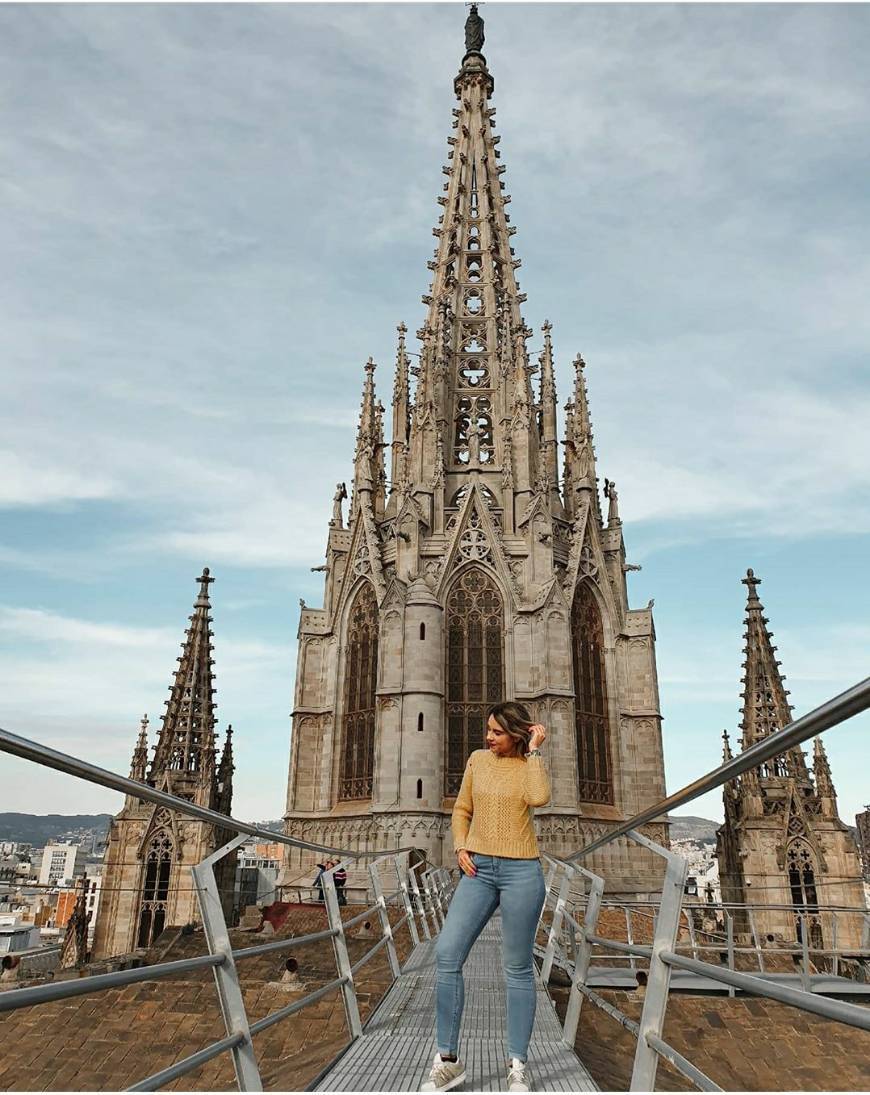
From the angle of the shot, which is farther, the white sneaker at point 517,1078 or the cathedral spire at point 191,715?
the cathedral spire at point 191,715

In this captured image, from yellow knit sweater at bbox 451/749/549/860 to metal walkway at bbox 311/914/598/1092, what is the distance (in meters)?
1.16

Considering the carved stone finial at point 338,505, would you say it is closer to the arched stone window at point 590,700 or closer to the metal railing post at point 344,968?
the arched stone window at point 590,700

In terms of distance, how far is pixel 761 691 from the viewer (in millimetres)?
34406

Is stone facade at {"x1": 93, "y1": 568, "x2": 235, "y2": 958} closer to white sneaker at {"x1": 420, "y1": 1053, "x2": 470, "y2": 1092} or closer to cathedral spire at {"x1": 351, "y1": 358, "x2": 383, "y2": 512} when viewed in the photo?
cathedral spire at {"x1": 351, "y1": 358, "x2": 383, "y2": 512}

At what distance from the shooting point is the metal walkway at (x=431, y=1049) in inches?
175

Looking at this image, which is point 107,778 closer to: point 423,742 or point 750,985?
point 750,985

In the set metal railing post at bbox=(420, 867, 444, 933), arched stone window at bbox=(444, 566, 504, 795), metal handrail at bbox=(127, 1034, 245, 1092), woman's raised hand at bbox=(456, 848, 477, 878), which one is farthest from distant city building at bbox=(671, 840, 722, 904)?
arched stone window at bbox=(444, 566, 504, 795)

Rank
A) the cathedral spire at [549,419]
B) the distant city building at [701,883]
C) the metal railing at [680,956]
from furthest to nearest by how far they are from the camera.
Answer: the cathedral spire at [549,419] → the distant city building at [701,883] → the metal railing at [680,956]

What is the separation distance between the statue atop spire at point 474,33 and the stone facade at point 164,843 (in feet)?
125

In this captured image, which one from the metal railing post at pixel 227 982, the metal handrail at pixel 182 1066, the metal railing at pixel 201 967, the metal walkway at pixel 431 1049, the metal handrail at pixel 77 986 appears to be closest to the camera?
the metal handrail at pixel 77 986

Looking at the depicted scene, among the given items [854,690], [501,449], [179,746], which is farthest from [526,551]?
[854,690]

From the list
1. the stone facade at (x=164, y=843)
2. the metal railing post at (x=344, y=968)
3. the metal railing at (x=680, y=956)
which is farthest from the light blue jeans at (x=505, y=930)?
the stone facade at (x=164, y=843)

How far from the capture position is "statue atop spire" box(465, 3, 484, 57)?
Result: 47875 millimetres

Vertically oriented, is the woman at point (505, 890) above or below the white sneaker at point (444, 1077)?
above
